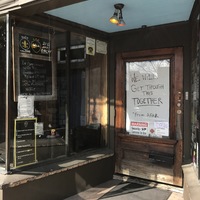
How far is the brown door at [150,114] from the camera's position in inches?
151

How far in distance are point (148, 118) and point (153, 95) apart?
1.22ft

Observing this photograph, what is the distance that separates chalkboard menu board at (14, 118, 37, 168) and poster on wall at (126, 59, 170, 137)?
165 centimetres

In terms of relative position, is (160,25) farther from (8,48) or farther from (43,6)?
(8,48)

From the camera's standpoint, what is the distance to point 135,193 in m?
3.72

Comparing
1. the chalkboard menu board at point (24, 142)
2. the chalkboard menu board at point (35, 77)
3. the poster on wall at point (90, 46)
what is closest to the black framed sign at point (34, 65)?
the chalkboard menu board at point (35, 77)

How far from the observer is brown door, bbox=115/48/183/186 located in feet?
12.5

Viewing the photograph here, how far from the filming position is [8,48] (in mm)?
3086

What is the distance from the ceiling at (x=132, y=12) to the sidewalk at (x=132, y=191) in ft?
8.09

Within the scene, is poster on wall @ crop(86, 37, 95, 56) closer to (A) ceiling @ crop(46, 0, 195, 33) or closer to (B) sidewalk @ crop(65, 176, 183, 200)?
(A) ceiling @ crop(46, 0, 195, 33)

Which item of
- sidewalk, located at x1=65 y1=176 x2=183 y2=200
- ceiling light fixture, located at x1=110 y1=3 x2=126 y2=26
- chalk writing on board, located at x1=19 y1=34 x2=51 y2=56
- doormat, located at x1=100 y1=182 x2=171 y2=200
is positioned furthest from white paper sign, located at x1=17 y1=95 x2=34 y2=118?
doormat, located at x1=100 y1=182 x2=171 y2=200

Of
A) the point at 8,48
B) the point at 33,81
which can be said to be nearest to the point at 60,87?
the point at 33,81

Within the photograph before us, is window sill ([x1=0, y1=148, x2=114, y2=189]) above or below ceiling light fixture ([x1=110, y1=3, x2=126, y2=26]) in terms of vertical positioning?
below

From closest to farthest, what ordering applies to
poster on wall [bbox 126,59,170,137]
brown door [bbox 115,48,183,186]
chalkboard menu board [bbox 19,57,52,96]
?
chalkboard menu board [bbox 19,57,52,96], brown door [bbox 115,48,183,186], poster on wall [bbox 126,59,170,137]

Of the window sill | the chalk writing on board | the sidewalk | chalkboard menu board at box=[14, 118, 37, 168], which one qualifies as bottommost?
the sidewalk
